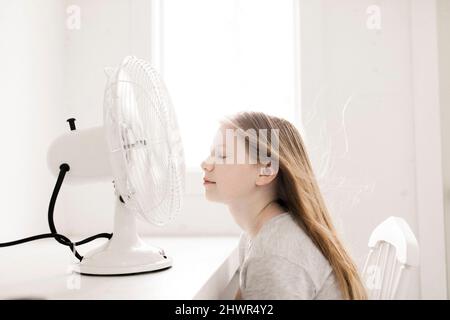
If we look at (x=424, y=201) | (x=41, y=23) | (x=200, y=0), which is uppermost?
(x=200, y=0)

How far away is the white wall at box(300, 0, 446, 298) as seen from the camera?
1695 mm

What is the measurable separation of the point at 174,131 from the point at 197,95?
95cm

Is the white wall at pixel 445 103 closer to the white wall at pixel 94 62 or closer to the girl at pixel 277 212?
the girl at pixel 277 212

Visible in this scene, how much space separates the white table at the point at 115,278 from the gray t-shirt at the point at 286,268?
0.31 ft

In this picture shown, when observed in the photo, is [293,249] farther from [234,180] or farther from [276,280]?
[234,180]

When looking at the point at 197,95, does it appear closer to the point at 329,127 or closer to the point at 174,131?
the point at 329,127

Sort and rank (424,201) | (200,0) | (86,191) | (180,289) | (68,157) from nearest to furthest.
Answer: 1. (180,289)
2. (68,157)
3. (424,201)
4. (86,191)
5. (200,0)

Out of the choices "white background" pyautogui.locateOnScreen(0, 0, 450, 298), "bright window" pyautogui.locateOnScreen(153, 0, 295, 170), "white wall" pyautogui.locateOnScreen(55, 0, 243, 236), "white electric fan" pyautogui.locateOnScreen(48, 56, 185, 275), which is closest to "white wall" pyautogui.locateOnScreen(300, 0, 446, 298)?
"white background" pyautogui.locateOnScreen(0, 0, 450, 298)

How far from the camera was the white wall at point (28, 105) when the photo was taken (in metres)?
1.48

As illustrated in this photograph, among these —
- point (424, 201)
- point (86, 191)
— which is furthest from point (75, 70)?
point (424, 201)

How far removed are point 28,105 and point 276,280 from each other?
1.15 meters

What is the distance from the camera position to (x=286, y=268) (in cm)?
86

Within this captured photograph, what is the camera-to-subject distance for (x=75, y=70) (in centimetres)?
186

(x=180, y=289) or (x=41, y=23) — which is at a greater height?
(x=41, y=23)
